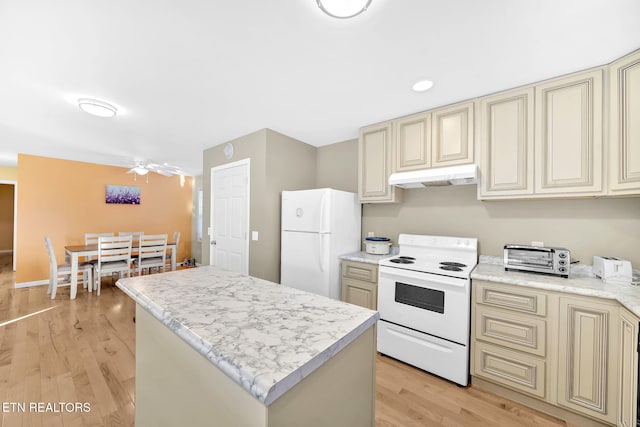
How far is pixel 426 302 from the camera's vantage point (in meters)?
2.09

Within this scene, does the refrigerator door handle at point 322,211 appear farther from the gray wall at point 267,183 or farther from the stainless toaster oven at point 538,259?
the stainless toaster oven at point 538,259

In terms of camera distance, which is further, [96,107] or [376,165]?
[376,165]

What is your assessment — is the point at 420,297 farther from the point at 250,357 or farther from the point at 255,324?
the point at 250,357

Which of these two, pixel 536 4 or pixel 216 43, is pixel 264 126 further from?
pixel 536 4

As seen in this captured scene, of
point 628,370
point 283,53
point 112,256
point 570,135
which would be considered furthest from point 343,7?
point 112,256

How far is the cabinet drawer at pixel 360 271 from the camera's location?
2.48 m

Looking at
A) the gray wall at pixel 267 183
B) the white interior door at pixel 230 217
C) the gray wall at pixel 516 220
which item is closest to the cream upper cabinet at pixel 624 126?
the gray wall at pixel 516 220

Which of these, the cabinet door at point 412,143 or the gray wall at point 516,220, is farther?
the cabinet door at point 412,143

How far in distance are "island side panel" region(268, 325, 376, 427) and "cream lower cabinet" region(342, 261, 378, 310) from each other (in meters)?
1.52

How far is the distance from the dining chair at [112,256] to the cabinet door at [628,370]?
5690mm

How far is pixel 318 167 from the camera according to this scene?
3729 millimetres

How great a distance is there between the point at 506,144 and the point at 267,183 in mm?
2373

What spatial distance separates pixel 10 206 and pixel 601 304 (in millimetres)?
12956

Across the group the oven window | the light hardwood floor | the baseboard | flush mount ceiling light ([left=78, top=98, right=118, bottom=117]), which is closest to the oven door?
the oven window
